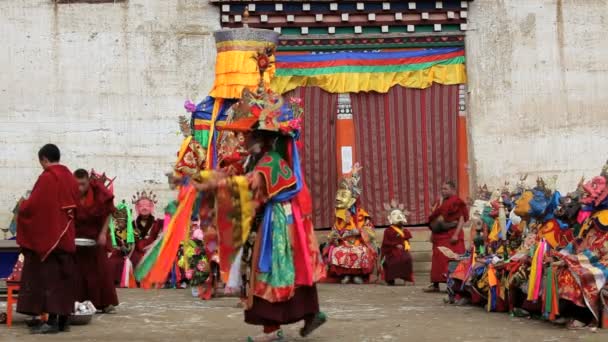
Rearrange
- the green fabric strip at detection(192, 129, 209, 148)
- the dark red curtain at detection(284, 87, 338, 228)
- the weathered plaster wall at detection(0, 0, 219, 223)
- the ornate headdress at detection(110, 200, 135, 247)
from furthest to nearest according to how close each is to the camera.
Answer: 1. the dark red curtain at detection(284, 87, 338, 228)
2. the weathered plaster wall at detection(0, 0, 219, 223)
3. the ornate headdress at detection(110, 200, 135, 247)
4. the green fabric strip at detection(192, 129, 209, 148)

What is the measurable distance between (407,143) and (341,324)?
7072 mm

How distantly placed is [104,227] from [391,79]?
7.40m

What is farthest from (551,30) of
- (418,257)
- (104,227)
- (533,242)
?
(104,227)

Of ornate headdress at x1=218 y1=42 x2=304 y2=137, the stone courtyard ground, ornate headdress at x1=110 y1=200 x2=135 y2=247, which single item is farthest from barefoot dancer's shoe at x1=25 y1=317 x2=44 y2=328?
ornate headdress at x1=110 y1=200 x2=135 y2=247

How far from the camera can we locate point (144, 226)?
16.2m

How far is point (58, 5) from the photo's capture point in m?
17.3

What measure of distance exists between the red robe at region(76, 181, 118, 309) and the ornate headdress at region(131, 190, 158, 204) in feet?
17.3

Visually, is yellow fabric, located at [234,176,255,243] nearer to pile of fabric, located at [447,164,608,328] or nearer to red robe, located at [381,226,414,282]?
pile of fabric, located at [447,164,608,328]

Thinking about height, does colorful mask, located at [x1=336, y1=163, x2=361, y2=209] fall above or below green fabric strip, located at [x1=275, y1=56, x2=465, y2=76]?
below

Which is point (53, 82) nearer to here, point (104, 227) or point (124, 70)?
point (124, 70)

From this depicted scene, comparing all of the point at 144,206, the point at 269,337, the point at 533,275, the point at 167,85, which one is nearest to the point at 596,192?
the point at 533,275

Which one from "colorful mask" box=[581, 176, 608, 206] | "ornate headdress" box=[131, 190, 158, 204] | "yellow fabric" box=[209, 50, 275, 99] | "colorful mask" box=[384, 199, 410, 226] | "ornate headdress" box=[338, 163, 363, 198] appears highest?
"yellow fabric" box=[209, 50, 275, 99]

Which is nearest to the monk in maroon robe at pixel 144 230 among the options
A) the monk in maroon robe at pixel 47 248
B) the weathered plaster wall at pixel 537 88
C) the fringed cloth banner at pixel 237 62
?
the fringed cloth banner at pixel 237 62

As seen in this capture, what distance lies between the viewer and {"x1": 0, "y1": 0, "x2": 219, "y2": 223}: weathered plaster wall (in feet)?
56.6
